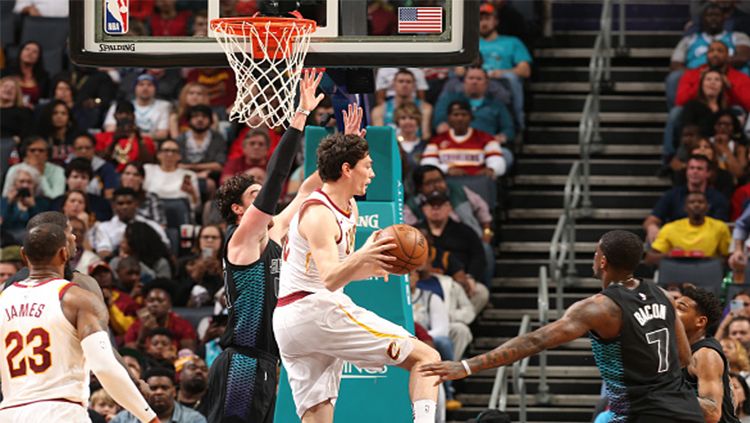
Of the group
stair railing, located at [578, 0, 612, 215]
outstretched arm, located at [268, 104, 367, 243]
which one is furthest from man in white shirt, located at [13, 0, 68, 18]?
outstretched arm, located at [268, 104, 367, 243]

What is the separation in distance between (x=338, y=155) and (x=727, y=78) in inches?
327

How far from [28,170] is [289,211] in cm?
684

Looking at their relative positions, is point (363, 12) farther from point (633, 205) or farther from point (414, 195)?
point (633, 205)

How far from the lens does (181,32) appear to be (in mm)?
18781

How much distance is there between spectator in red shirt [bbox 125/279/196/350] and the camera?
14281 millimetres

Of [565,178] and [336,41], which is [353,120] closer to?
[336,41]

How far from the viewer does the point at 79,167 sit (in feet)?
54.5

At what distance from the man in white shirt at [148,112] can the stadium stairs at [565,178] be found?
4.17 meters

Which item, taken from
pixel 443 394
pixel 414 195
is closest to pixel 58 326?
pixel 443 394

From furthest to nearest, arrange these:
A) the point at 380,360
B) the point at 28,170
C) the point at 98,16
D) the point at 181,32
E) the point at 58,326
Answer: the point at 181,32, the point at 28,170, the point at 98,16, the point at 380,360, the point at 58,326

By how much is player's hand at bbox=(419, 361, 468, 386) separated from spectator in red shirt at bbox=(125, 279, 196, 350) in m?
6.00

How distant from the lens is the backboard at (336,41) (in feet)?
33.3

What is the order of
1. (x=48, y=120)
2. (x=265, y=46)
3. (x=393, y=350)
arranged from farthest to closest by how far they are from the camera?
(x=48, y=120) < (x=265, y=46) < (x=393, y=350)

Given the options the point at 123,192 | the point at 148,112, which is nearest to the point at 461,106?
the point at 123,192
